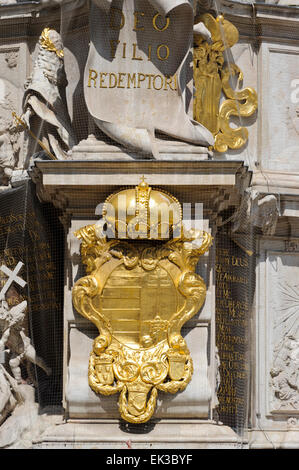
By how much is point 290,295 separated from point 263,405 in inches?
40.7

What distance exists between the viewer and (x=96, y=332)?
14414 millimetres

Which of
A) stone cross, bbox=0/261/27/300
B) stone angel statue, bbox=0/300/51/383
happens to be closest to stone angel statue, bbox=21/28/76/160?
stone cross, bbox=0/261/27/300

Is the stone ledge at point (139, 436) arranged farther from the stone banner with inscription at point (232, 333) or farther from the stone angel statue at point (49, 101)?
the stone angel statue at point (49, 101)

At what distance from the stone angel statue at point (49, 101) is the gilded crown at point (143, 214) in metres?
0.83

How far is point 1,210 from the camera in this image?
15.2 m

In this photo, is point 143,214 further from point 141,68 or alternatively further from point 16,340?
point 16,340

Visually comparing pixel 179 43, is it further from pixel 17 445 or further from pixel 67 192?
pixel 17 445

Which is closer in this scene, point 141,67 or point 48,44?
point 141,67

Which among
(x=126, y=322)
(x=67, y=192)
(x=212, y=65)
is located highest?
(x=212, y=65)

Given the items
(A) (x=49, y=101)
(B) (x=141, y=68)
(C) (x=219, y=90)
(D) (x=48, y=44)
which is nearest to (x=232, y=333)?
(C) (x=219, y=90)

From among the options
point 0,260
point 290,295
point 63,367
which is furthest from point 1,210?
point 290,295

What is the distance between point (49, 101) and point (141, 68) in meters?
0.88

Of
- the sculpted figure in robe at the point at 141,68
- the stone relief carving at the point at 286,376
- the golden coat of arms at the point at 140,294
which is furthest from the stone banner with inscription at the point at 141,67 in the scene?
the stone relief carving at the point at 286,376

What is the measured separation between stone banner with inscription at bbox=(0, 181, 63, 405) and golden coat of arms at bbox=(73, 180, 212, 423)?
63cm
